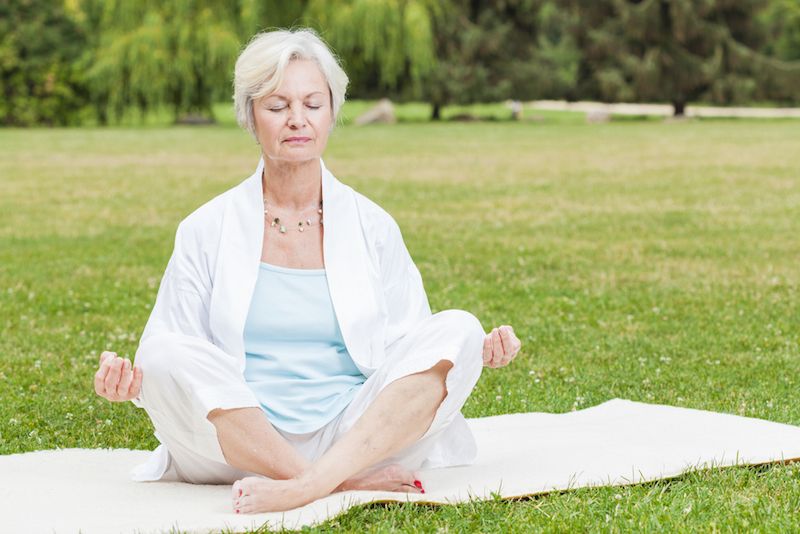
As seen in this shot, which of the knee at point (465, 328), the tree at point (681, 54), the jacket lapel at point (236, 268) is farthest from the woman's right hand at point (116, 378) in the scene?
the tree at point (681, 54)

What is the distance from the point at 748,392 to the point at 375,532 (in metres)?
2.83

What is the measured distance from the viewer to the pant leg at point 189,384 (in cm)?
367

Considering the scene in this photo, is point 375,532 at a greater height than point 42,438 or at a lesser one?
greater

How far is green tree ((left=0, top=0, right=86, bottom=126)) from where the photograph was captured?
34531 millimetres

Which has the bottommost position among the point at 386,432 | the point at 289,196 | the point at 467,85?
the point at 467,85

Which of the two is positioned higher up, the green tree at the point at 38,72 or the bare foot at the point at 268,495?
the bare foot at the point at 268,495

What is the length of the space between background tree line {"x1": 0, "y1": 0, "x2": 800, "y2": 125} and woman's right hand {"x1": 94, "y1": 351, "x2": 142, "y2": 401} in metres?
25.9

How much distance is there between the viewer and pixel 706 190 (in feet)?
51.9

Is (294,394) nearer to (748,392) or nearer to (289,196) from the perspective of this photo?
(289,196)

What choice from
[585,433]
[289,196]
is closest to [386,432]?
[289,196]

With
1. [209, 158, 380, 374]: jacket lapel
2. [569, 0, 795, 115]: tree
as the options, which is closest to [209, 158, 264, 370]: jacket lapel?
→ [209, 158, 380, 374]: jacket lapel

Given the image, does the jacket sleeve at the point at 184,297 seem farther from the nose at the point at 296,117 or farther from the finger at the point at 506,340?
the finger at the point at 506,340

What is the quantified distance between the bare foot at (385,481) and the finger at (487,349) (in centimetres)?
46

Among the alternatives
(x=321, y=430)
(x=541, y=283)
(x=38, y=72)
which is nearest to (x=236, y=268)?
(x=321, y=430)
